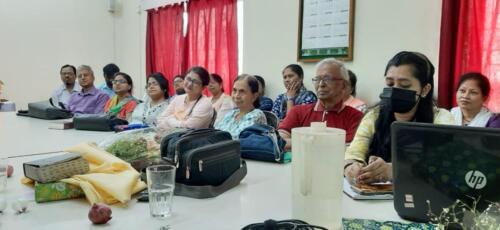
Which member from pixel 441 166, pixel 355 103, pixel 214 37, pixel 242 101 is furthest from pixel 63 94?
pixel 441 166

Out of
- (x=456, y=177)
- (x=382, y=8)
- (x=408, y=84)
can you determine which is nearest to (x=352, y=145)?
(x=408, y=84)

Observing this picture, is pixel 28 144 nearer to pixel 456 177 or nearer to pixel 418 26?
pixel 456 177

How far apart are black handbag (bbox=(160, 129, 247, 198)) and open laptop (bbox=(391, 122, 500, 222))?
54cm

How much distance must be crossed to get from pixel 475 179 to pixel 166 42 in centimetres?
528

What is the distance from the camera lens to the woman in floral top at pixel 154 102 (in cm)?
328

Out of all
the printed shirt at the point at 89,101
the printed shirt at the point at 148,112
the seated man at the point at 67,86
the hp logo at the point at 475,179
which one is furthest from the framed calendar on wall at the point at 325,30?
the hp logo at the point at 475,179

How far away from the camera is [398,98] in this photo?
151cm

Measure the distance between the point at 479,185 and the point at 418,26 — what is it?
241 centimetres

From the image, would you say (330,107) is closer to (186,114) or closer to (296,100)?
(186,114)

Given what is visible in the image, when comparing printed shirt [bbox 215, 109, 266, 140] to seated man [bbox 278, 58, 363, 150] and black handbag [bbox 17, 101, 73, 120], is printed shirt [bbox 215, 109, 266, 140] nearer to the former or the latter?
seated man [bbox 278, 58, 363, 150]

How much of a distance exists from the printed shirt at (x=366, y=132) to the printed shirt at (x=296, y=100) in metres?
1.92

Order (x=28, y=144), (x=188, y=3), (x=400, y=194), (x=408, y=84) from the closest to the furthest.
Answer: (x=400, y=194), (x=408, y=84), (x=28, y=144), (x=188, y=3)

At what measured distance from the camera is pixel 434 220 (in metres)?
0.97

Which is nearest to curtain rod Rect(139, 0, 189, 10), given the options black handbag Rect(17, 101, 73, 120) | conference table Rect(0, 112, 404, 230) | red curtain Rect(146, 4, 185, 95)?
red curtain Rect(146, 4, 185, 95)
